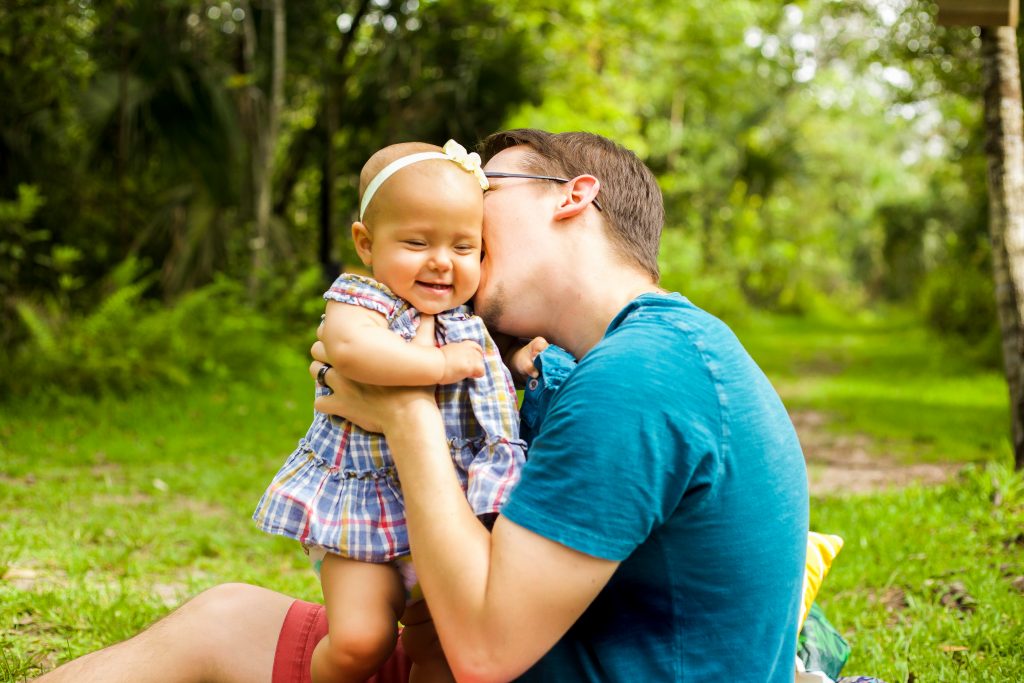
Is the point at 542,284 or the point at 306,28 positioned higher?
the point at 306,28

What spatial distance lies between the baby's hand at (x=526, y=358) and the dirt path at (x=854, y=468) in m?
3.56

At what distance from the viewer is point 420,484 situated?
5.41 ft

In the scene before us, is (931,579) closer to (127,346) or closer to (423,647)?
(423,647)

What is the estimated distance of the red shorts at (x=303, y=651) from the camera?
6.98ft

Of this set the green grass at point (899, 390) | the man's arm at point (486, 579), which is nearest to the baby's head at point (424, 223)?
the man's arm at point (486, 579)

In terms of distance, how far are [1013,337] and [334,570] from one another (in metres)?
4.10

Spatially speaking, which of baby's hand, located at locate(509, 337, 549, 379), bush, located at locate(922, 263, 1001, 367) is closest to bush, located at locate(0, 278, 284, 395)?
baby's hand, located at locate(509, 337, 549, 379)

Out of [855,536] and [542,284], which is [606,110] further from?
[542,284]

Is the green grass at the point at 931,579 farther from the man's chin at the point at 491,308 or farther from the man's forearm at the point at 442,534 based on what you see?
the man's forearm at the point at 442,534

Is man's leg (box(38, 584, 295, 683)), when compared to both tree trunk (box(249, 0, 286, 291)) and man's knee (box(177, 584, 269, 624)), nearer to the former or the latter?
man's knee (box(177, 584, 269, 624))

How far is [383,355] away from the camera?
5.78ft

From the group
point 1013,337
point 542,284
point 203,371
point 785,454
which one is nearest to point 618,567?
point 785,454

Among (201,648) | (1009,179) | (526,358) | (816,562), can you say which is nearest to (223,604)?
(201,648)

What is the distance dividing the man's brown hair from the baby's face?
0.18 metres
